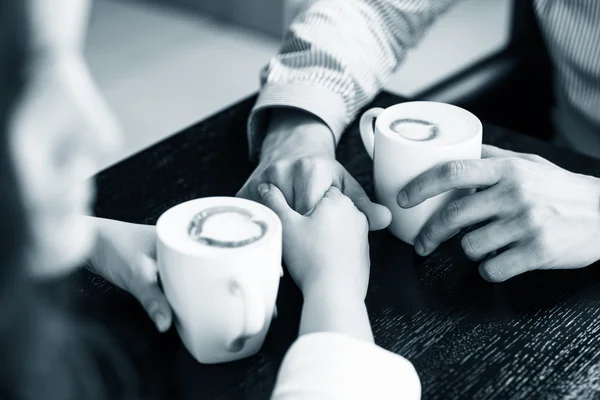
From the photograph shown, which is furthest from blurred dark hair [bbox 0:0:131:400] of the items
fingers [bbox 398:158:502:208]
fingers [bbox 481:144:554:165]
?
fingers [bbox 481:144:554:165]

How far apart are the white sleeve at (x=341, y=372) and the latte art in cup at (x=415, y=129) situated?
0.75 ft

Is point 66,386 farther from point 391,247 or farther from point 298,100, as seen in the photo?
point 298,100

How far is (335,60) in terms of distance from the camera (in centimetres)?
95

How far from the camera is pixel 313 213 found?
0.65 meters

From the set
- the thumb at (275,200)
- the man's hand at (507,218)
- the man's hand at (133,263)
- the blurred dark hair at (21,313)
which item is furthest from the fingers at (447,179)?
the blurred dark hair at (21,313)

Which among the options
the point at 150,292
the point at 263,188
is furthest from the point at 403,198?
the point at 150,292

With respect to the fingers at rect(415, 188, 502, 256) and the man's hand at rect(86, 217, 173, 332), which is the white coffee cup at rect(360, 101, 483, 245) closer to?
the fingers at rect(415, 188, 502, 256)

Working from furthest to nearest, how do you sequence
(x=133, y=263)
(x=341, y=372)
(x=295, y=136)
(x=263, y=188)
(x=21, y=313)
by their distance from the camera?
1. (x=295, y=136)
2. (x=263, y=188)
3. (x=133, y=263)
4. (x=341, y=372)
5. (x=21, y=313)

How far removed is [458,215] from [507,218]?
0.05 meters

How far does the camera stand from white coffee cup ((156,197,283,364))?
1.63 feet

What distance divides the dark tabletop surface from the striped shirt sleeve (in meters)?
0.19

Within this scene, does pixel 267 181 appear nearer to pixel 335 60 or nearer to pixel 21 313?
pixel 335 60

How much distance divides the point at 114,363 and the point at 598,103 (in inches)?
34.8

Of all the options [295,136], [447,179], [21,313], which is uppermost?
[21,313]
